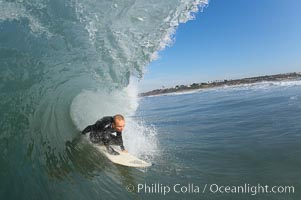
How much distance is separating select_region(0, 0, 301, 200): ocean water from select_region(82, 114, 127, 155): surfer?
1.21ft

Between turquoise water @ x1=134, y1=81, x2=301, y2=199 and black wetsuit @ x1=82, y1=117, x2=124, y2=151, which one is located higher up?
black wetsuit @ x1=82, y1=117, x2=124, y2=151

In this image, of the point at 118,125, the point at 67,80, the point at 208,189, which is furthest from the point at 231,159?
the point at 67,80

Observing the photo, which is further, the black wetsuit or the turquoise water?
the black wetsuit

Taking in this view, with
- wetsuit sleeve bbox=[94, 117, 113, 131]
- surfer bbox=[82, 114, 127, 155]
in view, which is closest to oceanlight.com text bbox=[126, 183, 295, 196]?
surfer bbox=[82, 114, 127, 155]

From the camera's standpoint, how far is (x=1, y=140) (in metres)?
6.85

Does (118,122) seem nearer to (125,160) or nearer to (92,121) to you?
(125,160)

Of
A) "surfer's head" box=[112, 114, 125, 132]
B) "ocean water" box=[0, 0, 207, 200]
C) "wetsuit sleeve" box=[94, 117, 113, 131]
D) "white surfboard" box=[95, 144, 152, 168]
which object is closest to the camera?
"ocean water" box=[0, 0, 207, 200]

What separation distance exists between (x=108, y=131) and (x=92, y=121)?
4.63 metres

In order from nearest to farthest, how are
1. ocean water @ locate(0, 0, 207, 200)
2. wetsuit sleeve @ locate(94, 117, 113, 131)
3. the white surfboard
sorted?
ocean water @ locate(0, 0, 207, 200) → the white surfboard → wetsuit sleeve @ locate(94, 117, 113, 131)

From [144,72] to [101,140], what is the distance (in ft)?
16.8

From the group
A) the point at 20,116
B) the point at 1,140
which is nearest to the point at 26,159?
the point at 1,140

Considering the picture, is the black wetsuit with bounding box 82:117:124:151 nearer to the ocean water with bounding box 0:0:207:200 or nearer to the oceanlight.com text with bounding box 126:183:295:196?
the ocean water with bounding box 0:0:207:200

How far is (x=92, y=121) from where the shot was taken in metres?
13.0

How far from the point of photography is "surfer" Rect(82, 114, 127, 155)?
330 inches
